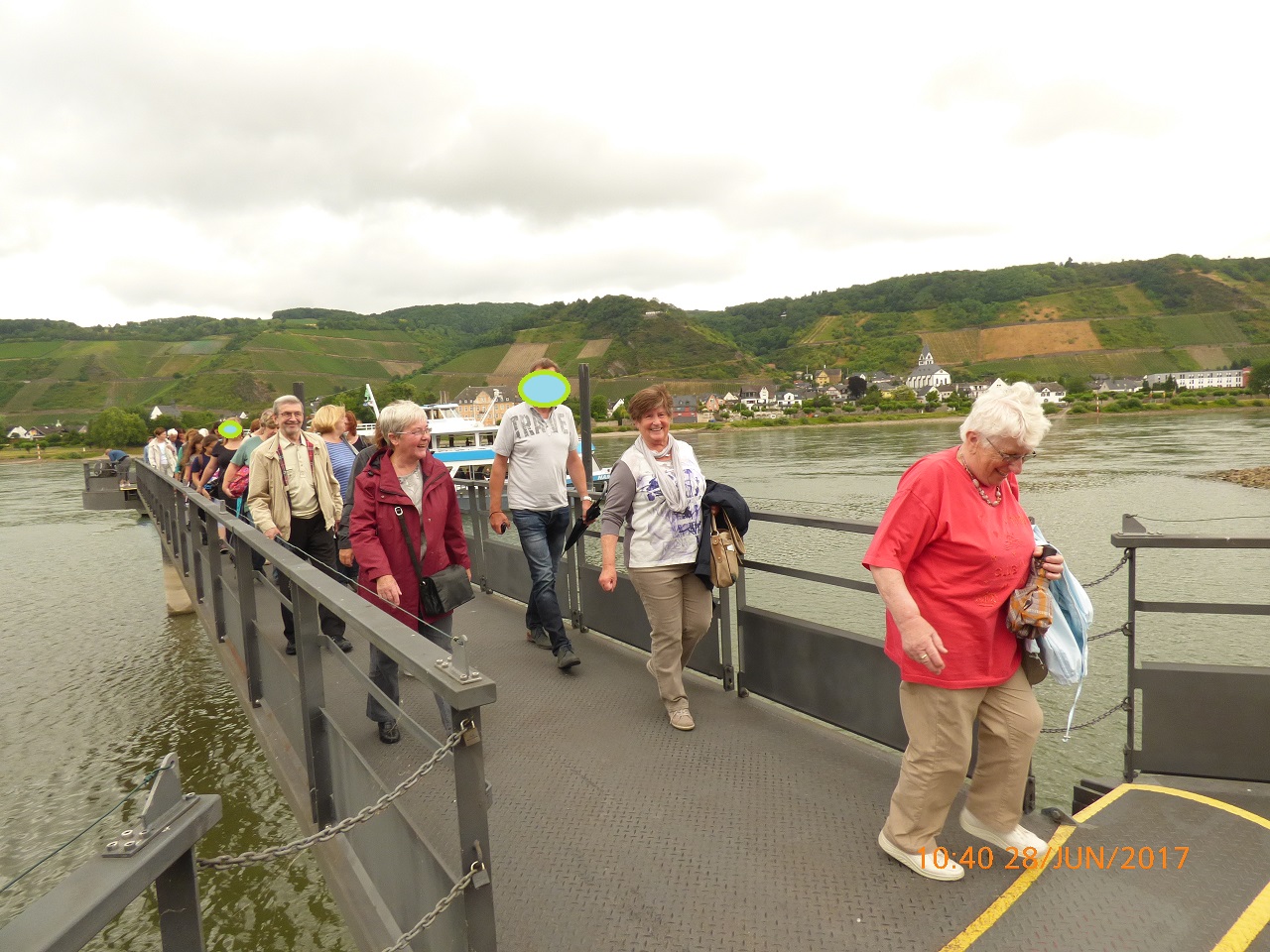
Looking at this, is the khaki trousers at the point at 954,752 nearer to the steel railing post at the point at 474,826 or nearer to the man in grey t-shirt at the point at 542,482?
the steel railing post at the point at 474,826

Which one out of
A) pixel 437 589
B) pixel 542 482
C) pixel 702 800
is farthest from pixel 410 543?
pixel 702 800

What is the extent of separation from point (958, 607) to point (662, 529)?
1439 millimetres

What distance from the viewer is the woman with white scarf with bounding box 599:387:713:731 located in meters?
3.52

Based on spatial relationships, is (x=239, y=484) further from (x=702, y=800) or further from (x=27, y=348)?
(x=27, y=348)

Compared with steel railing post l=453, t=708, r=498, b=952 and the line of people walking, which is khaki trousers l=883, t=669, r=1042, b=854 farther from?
steel railing post l=453, t=708, r=498, b=952

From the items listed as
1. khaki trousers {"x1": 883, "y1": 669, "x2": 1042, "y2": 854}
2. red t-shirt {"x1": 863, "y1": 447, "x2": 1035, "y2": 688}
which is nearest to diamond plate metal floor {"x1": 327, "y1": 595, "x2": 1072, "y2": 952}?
khaki trousers {"x1": 883, "y1": 669, "x2": 1042, "y2": 854}

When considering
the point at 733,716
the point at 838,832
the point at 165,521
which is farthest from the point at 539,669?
the point at 165,521

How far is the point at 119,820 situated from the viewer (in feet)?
15.5

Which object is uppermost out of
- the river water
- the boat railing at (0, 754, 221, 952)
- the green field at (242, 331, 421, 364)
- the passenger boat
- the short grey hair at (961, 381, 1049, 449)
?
the green field at (242, 331, 421, 364)

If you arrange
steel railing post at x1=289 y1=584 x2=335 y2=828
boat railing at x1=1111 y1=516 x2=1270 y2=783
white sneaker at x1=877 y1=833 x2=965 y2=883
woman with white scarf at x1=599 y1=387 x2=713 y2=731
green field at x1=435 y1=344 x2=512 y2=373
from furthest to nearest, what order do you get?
1. green field at x1=435 y1=344 x2=512 y2=373
2. woman with white scarf at x1=599 y1=387 x2=713 y2=731
3. boat railing at x1=1111 y1=516 x2=1270 y2=783
4. steel railing post at x1=289 y1=584 x2=335 y2=828
5. white sneaker at x1=877 y1=833 x2=965 y2=883

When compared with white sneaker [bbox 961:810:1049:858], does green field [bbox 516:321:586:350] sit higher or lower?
higher

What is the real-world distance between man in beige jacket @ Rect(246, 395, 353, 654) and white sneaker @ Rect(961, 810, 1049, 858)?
12.1ft

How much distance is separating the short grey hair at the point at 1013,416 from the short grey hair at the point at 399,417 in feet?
7.38

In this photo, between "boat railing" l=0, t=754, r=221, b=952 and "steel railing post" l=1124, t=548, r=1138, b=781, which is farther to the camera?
"steel railing post" l=1124, t=548, r=1138, b=781
